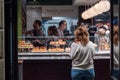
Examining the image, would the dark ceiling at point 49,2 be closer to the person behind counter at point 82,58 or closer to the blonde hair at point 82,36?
the blonde hair at point 82,36

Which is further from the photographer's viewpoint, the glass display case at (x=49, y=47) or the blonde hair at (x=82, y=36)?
the glass display case at (x=49, y=47)

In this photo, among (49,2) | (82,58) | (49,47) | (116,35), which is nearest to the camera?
(116,35)

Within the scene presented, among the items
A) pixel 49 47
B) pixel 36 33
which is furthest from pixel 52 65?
pixel 36 33

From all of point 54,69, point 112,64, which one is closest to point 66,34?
point 54,69

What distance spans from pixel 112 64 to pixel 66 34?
5.10 meters

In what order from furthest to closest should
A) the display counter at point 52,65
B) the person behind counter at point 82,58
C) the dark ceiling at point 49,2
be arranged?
the dark ceiling at point 49,2
the display counter at point 52,65
the person behind counter at point 82,58

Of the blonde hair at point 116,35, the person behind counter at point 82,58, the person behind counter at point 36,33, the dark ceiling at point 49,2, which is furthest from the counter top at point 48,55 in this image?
the dark ceiling at point 49,2

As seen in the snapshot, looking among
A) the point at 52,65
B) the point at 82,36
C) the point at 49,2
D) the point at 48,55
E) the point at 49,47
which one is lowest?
the point at 52,65

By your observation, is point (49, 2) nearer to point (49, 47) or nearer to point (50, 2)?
point (50, 2)

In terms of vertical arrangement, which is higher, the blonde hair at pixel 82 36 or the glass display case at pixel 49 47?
the blonde hair at pixel 82 36

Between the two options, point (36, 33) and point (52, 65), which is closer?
point (52, 65)

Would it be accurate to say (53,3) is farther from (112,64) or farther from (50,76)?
(112,64)

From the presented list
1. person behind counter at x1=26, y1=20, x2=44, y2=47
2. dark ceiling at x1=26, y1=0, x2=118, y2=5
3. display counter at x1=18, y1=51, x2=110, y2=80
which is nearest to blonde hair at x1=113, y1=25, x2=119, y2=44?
display counter at x1=18, y1=51, x2=110, y2=80

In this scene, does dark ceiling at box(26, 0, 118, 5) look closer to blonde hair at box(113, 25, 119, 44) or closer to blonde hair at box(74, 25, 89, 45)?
blonde hair at box(74, 25, 89, 45)
